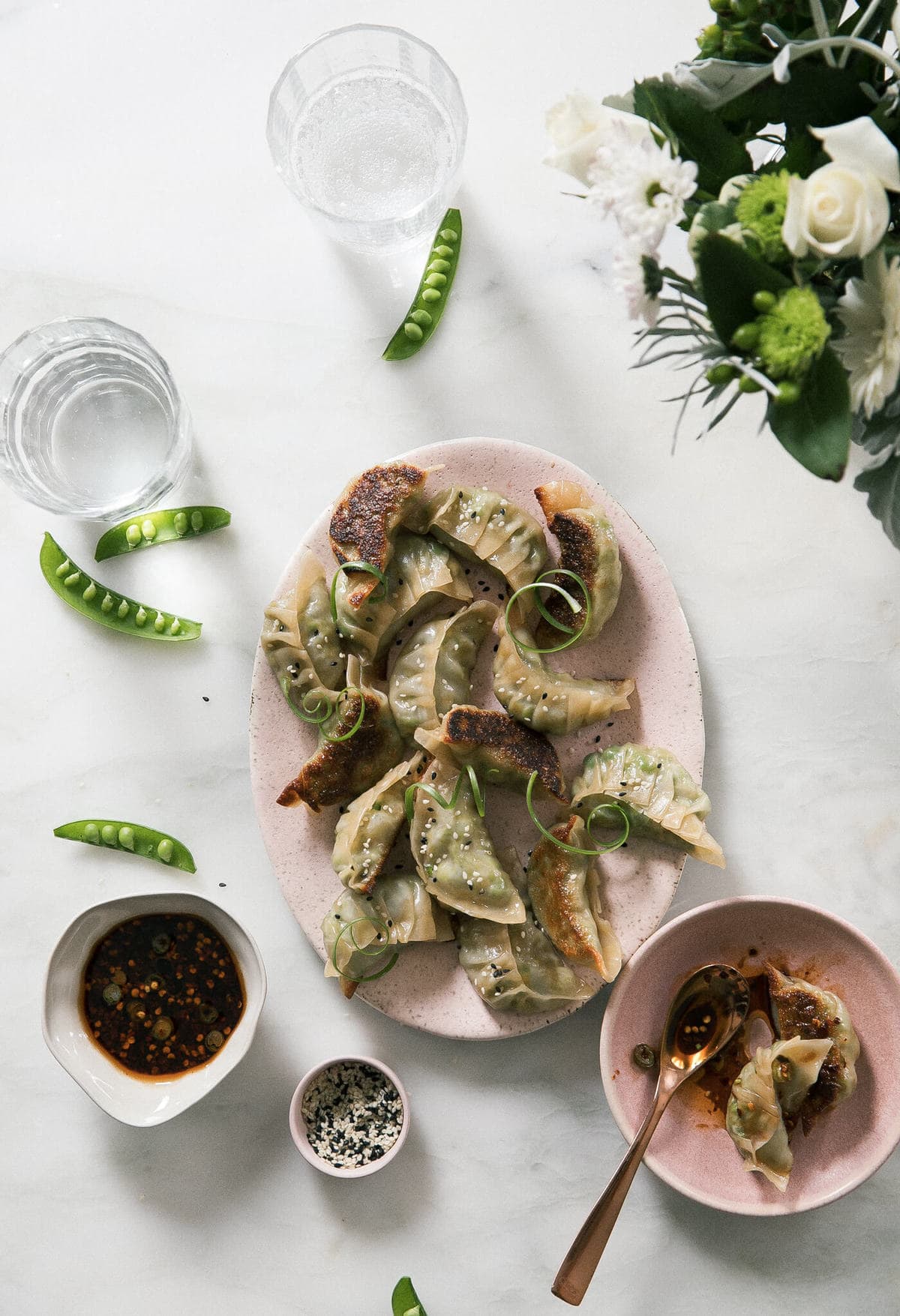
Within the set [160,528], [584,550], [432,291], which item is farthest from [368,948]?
[432,291]

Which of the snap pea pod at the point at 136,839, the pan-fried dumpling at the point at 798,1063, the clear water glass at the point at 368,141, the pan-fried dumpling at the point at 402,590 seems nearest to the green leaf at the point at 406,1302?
the pan-fried dumpling at the point at 798,1063

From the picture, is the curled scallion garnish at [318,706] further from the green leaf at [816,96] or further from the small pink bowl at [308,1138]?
the green leaf at [816,96]

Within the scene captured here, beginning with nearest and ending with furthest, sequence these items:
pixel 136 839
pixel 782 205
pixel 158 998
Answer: pixel 782 205
pixel 158 998
pixel 136 839

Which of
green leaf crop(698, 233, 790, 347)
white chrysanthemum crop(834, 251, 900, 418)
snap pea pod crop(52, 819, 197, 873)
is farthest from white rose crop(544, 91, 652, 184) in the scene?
snap pea pod crop(52, 819, 197, 873)

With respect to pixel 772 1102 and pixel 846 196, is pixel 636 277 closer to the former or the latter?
pixel 846 196

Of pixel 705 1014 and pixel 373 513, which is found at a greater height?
pixel 373 513

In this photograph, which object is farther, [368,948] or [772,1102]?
[368,948]

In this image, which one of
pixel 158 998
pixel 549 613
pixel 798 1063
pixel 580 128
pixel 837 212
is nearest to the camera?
pixel 837 212

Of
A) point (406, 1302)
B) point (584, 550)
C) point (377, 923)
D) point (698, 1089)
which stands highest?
point (584, 550)
